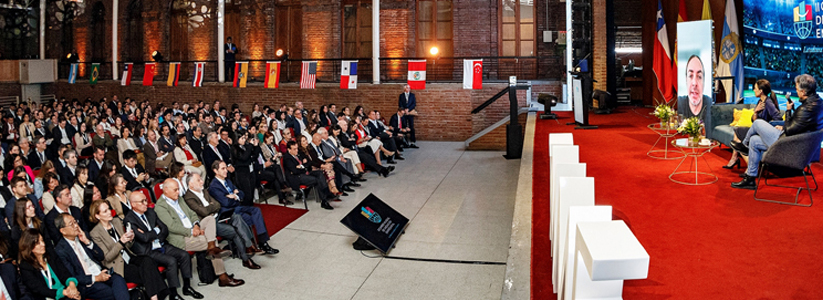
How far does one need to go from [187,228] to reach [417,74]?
11.6 m

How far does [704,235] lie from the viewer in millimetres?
5309

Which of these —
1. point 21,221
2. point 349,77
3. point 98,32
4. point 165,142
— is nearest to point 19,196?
point 21,221

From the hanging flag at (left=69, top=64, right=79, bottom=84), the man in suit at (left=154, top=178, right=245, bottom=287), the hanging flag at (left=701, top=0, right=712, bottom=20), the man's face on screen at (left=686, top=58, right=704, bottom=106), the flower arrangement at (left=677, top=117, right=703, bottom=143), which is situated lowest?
the man in suit at (left=154, top=178, right=245, bottom=287)

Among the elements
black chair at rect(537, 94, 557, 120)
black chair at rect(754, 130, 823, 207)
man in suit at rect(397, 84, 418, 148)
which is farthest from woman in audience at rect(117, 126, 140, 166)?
black chair at rect(754, 130, 823, 207)

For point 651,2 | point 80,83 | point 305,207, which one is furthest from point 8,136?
point 651,2

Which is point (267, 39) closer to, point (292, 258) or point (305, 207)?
point (305, 207)

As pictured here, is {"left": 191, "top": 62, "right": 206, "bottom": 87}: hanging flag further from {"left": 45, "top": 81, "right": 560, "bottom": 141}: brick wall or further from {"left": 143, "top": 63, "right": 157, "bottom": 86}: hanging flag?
{"left": 143, "top": 63, "right": 157, "bottom": 86}: hanging flag

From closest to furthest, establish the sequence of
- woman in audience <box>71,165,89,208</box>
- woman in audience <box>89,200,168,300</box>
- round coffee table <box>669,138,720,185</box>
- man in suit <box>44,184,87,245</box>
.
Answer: woman in audience <box>89,200,168,300</box> < man in suit <box>44,184,87,245</box> < round coffee table <box>669,138,720,185</box> < woman in audience <box>71,165,89,208</box>

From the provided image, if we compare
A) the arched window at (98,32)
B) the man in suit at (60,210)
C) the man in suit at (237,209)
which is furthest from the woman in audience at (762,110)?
the arched window at (98,32)

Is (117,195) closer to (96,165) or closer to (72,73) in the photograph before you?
(96,165)

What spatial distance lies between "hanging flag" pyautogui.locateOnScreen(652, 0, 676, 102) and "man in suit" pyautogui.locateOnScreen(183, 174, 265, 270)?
10.6m

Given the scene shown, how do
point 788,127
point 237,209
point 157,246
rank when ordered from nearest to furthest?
point 788,127, point 157,246, point 237,209

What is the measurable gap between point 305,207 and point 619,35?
41.4ft

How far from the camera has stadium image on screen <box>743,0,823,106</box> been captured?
9688 millimetres
